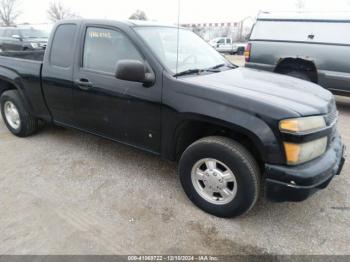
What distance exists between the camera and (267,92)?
262cm

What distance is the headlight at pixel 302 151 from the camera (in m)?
2.29

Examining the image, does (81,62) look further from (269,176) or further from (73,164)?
(269,176)

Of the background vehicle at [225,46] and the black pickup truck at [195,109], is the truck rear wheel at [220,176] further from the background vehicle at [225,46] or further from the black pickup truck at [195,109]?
the background vehicle at [225,46]

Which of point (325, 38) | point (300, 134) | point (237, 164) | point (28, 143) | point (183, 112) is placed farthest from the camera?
point (325, 38)

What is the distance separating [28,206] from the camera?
2.91 m

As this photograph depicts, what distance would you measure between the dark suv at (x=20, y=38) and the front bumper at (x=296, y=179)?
12661mm

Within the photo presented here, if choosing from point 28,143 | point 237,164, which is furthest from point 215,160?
point 28,143

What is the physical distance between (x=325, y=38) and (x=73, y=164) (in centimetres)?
541

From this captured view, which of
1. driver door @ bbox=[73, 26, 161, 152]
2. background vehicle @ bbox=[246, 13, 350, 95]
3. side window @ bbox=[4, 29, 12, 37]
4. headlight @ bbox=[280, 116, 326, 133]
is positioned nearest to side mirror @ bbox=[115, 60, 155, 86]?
driver door @ bbox=[73, 26, 161, 152]

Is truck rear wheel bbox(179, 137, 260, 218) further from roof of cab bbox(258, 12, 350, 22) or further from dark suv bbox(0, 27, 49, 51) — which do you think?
dark suv bbox(0, 27, 49, 51)

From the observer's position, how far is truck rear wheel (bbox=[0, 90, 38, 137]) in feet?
14.3

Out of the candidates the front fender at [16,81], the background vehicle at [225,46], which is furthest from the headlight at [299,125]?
the background vehicle at [225,46]

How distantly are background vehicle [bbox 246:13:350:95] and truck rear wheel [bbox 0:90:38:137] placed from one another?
15.9 feet

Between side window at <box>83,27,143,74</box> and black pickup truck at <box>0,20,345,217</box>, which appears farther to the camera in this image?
side window at <box>83,27,143,74</box>
